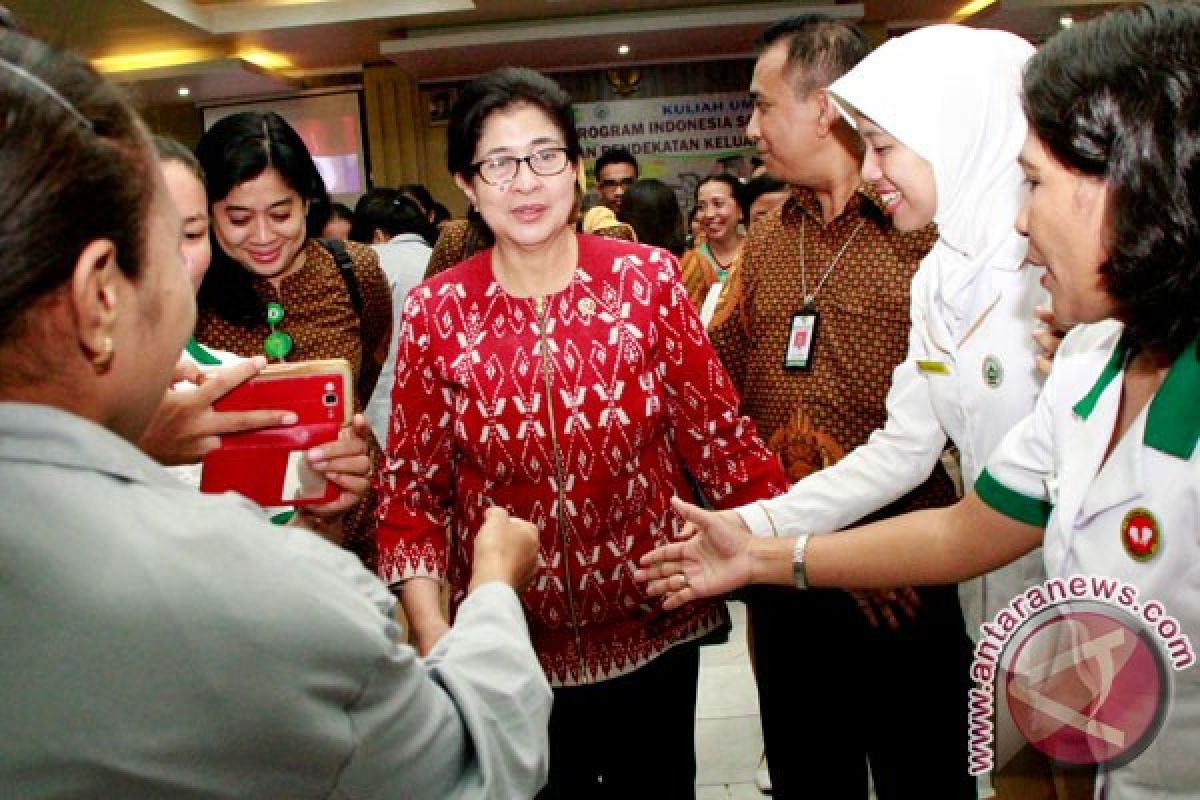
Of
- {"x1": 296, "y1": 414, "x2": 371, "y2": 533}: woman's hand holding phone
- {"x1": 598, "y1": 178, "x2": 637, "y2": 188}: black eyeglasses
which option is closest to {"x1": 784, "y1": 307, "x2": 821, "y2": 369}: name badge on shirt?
{"x1": 296, "y1": 414, "x2": 371, "y2": 533}: woman's hand holding phone

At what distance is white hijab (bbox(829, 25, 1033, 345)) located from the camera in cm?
171

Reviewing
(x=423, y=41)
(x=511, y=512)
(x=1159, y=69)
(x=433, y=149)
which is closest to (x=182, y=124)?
(x=433, y=149)

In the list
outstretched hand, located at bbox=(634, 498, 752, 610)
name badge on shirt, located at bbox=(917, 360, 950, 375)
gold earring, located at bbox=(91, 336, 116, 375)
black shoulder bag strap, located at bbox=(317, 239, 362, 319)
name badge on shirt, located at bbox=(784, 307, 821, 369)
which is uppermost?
black shoulder bag strap, located at bbox=(317, 239, 362, 319)

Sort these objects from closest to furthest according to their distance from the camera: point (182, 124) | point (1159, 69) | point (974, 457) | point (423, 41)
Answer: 1. point (1159, 69)
2. point (974, 457)
3. point (423, 41)
4. point (182, 124)

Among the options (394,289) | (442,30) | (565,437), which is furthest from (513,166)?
(442,30)

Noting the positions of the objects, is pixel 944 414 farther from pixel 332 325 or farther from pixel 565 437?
pixel 332 325

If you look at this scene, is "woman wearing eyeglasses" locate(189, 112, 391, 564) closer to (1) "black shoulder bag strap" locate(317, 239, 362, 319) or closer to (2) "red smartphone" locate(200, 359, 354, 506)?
(1) "black shoulder bag strap" locate(317, 239, 362, 319)

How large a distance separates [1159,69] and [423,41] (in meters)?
9.11

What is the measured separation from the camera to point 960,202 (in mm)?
1750

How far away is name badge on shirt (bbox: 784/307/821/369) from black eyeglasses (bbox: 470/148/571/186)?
2.14ft

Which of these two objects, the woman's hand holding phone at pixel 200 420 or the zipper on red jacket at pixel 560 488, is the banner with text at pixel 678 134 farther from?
the woman's hand holding phone at pixel 200 420

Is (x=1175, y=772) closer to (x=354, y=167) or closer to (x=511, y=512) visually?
(x=511, y=512)

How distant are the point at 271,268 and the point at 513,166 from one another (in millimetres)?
610

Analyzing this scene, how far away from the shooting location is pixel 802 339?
210 cm
